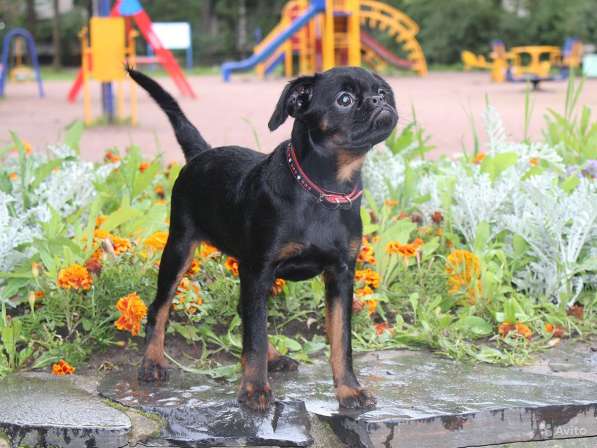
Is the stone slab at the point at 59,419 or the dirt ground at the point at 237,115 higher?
the dirt ground at the point at 237,115

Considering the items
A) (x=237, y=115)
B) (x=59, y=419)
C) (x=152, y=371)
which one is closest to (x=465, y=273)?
(x=152, y=371)

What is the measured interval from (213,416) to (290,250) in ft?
1.93

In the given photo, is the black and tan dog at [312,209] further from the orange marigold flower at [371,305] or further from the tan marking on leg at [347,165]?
the orange marigold flower at [371,305]

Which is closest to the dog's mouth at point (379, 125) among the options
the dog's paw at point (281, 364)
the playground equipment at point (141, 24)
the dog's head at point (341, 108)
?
the dog's head at point (341, 108)

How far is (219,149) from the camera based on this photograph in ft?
10.7

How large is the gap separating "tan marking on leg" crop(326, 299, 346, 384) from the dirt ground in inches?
91.3

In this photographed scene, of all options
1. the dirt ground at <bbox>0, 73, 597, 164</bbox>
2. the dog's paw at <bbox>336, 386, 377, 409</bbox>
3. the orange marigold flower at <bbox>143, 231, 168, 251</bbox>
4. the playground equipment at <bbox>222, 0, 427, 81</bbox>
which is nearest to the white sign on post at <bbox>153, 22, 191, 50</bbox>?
the playground equipment at <bbox>222, 0, 427, 81</bbox>

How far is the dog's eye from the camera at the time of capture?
8.57 ft

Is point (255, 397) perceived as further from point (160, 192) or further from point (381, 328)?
point (160, 192)

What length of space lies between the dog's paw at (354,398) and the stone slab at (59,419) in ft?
2.22

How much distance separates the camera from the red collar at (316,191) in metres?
2.71

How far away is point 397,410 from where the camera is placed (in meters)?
2.76

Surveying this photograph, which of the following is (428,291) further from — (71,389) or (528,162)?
(71,389)

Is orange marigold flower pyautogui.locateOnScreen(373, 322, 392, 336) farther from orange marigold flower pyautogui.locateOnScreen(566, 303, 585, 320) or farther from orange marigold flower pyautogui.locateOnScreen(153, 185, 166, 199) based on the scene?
orange marigold flower pyautogui.locateOnScreen(153, 185, 166, 199)
